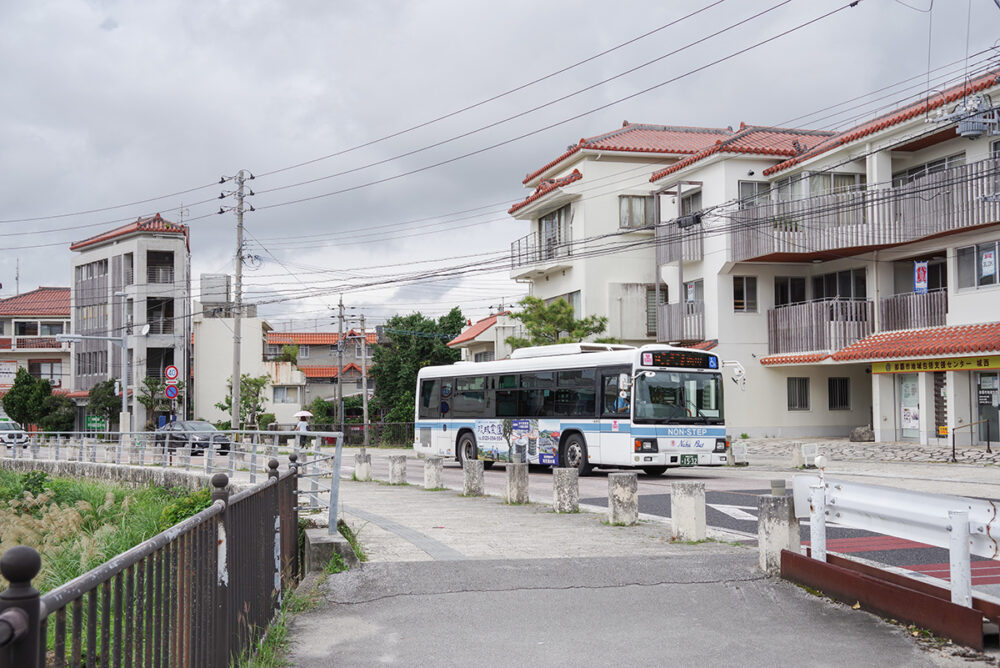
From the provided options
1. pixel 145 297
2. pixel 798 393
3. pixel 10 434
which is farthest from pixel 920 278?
pixel 10 434

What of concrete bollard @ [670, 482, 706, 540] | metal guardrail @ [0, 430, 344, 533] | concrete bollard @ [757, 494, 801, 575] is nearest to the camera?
concrete bollard @ [757, 494, 801, 575]

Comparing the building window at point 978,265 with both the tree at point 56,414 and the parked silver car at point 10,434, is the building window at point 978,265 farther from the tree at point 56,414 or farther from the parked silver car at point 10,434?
the tree at point 56,414

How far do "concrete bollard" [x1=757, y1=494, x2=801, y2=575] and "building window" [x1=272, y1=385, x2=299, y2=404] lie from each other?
6306cm

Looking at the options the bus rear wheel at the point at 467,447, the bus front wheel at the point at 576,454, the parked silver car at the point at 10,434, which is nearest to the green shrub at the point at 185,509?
the bus front wheel at the point at 576,454

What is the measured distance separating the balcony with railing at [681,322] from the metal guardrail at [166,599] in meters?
30.7

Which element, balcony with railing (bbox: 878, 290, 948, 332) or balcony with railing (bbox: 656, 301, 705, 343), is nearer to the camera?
balcony with railing (bbox: 878, 290, 948, 332)

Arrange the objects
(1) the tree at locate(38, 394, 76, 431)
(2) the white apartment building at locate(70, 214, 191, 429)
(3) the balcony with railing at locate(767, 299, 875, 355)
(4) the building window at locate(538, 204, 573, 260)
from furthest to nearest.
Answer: (2) the white apartment building at locate(70, 214, 191, 429) → (1) the tree at locate(38, 394, 76, 431) → (4) the building window at locate(538, 204, 573, 260) → (3) the balcony with railing at locate(767, 299, 875, 355)

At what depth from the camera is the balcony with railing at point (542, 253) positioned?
43.1 metres

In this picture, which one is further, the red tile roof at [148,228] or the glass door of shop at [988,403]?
the red tile roof at [148,228]

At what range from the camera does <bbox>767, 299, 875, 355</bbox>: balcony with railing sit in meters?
33.2

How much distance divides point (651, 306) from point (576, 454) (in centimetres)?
1931

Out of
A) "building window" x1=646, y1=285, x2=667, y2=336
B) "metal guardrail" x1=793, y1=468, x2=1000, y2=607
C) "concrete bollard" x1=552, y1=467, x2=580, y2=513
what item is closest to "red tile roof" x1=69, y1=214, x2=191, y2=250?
"building window" x1=646, y1=285, x2=667, y2=336

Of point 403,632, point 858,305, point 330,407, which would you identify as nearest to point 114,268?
point 330,407

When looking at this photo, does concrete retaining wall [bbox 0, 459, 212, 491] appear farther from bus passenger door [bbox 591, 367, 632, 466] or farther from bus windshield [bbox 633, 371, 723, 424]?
bus windshield [bbox 633, 371, 723, 424]
